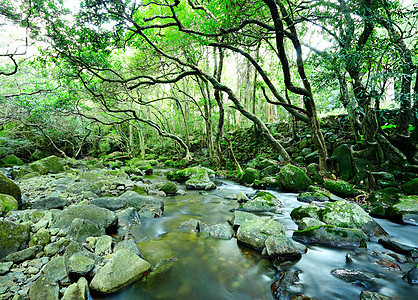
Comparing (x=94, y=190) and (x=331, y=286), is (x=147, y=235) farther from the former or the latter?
(x=94, y=190)

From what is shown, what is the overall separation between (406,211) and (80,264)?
6.52 meters

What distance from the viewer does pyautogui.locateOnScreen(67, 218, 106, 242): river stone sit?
10.6 feet

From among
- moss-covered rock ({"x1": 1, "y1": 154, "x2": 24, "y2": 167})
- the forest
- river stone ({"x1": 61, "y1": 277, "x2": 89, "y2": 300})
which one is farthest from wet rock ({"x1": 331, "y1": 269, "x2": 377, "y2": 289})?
moss-covered rock ({"x1": 1, "y1": 154, "x2": 24, "y2": 167})

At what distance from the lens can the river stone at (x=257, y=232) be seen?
3.35 m

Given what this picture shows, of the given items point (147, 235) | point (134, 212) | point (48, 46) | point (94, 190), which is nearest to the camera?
point (147, 235)

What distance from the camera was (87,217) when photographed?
372cm

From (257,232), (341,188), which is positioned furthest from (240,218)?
(341,188)

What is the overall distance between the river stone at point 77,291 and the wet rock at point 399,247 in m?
4.70

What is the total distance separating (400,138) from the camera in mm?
6066

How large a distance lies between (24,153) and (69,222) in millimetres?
23002

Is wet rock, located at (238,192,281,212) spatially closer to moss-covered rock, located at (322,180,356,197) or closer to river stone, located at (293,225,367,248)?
river stone, located at (293,225,367,248)

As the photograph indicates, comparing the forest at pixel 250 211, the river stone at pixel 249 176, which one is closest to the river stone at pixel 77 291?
the forest at pixel 250 211

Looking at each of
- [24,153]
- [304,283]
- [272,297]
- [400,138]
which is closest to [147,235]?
[272,297]

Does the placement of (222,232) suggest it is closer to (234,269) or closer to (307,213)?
(234,269)
